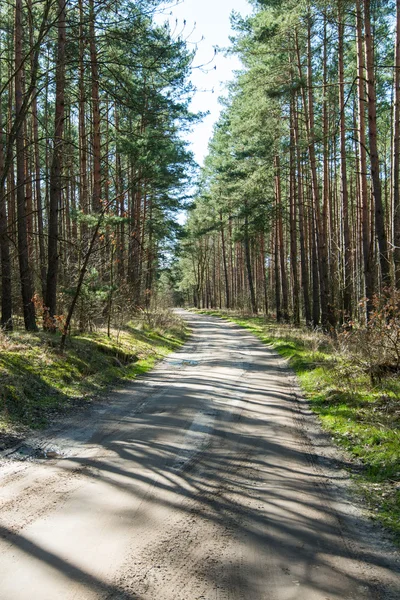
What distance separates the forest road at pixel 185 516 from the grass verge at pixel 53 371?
0.62 m

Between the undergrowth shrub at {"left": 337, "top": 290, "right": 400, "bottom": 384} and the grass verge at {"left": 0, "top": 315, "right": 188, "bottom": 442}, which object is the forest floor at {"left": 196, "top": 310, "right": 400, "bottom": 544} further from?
the grass verge at {"left": 0, "top": 315, "right": 188, "bottom": 442}

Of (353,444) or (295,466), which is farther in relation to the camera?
(353,444)

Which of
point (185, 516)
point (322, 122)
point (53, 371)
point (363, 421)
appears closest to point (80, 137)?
point (322, 122)

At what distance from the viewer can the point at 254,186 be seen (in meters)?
22.3

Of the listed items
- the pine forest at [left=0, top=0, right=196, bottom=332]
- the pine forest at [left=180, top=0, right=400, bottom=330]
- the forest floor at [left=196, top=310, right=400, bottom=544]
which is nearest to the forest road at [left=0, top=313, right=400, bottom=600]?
the forest floor at [left=196, top=310, right=400, bottom=544]

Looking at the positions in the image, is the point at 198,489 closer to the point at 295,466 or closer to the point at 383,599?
the point at 295,466

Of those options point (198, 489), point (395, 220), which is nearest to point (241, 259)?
point (395, 220)

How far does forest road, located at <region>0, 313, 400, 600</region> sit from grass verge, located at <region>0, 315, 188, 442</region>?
2.04ft

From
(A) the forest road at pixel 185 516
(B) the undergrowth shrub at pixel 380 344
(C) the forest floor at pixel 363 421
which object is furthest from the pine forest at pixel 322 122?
(A) the forest road at pixel 185 516

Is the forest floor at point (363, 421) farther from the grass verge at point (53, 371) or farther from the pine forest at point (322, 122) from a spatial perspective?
the grass verge at point (53, 371)

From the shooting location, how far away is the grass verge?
7234mm

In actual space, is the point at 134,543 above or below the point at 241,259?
below

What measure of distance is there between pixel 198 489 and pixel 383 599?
2045 millimetres

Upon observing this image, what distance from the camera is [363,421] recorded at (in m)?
7.04
